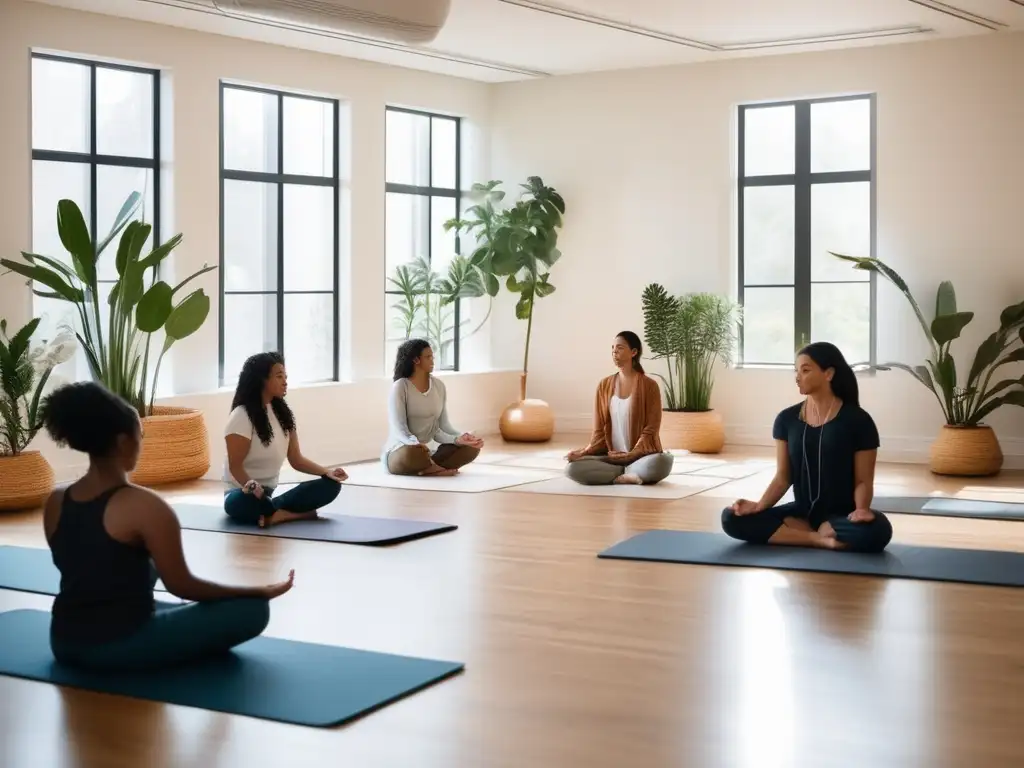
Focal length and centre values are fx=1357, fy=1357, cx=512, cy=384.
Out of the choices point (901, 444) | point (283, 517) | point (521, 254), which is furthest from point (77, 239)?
point (901, 444)

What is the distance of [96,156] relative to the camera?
8031 millimetres

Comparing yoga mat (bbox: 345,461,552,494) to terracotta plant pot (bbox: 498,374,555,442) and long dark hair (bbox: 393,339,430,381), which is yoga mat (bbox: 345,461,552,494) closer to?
long dark hair (bbox: 393,339,430,381)

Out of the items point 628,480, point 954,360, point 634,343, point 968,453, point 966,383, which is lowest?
point 628,480

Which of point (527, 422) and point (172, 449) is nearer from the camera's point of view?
point (172, 449)

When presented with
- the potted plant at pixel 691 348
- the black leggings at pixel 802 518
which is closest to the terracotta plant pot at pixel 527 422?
the potted plant at pixel 691 348

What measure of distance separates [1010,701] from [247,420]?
144 inches

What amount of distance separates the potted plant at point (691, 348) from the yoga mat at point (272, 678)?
232 inches

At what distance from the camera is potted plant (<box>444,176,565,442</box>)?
33.7 feet

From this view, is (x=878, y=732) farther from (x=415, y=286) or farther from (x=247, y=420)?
(x=415, y=286)

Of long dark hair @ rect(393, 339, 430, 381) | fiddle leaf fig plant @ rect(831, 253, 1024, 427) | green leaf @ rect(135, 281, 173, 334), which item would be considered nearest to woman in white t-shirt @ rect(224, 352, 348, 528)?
green leaf @ rect(135, 281, 173, 334)

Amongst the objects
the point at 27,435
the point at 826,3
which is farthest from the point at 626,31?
the point at 27,435

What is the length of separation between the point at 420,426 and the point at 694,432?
231cm

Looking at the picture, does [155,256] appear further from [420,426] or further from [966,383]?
[966,383]

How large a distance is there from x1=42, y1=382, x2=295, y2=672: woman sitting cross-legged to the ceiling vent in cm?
298
